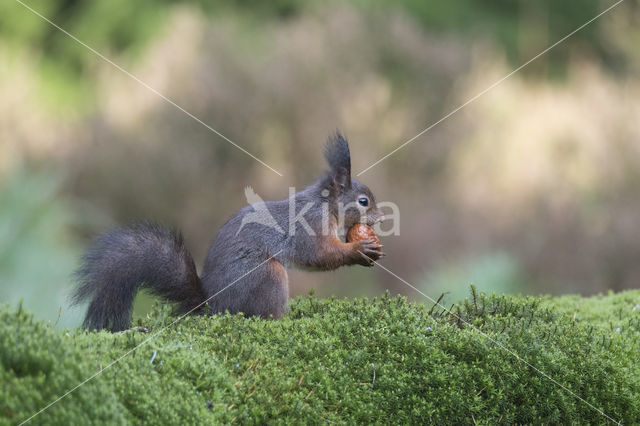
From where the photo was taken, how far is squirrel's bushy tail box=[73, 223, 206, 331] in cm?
264

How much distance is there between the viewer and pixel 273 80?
8016 millimetres

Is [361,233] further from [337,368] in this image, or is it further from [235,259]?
[337,368]

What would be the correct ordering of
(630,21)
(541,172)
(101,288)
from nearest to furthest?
(101,288) → (541,172) → (630,21)

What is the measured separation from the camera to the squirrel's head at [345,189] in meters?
3.51

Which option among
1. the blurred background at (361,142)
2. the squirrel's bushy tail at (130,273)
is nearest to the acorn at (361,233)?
the squirrel's bushy tail at (130,273)

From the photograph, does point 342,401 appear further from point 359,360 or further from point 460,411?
point 460,411

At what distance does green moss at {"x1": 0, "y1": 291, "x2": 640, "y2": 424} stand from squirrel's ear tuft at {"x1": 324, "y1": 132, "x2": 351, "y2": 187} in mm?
1054

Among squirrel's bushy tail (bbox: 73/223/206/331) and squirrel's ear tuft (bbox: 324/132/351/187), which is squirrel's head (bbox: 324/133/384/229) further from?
squirrel's bushy tail (bbox: 73/223/206/331)

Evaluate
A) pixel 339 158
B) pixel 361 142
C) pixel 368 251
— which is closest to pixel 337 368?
pixel 368 251

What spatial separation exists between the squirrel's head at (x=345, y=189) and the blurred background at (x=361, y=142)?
10.0 feet

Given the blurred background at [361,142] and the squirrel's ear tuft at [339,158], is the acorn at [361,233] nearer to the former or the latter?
the squirrel's ear tuft at [339,158]

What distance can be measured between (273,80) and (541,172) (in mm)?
3579

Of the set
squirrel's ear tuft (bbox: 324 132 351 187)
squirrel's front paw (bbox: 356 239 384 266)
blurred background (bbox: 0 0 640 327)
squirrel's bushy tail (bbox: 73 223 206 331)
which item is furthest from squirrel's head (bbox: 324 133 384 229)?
blurred background (bbox: 0 0 640 327)

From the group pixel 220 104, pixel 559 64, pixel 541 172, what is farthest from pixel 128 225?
pixel 559 64
